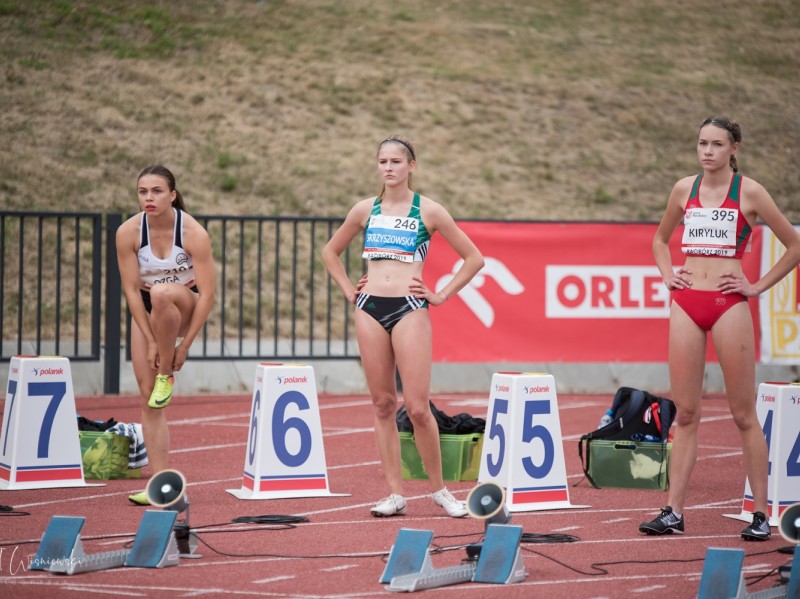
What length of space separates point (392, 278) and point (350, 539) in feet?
5.62

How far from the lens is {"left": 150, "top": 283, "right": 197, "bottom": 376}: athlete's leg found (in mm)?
8336

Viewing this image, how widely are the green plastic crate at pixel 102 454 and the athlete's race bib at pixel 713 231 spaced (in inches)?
186

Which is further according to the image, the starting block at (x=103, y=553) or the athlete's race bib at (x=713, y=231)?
the athlete's race bib at (x=713, y=231)

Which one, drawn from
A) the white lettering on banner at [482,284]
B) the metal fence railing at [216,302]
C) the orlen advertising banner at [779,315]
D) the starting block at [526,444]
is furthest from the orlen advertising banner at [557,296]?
the starting block at [526,444]

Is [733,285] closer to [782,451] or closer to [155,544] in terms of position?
[782,451]

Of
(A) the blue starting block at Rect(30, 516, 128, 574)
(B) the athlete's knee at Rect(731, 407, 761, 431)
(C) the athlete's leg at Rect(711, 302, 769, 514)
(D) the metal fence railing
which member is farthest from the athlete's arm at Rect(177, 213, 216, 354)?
(D) the metal fence railing

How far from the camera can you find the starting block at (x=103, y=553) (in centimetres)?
630

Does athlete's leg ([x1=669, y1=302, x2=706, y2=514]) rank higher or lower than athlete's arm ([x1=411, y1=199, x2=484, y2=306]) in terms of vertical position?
lower

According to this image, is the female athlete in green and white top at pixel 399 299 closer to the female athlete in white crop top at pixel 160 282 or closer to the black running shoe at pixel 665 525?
the female athlete in white crop top at pixel 160 282

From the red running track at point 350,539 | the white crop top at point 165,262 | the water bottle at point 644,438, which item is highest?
the white crop top at point 165,262

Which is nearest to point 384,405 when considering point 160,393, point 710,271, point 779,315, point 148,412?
point 160,393

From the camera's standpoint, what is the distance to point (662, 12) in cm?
4075

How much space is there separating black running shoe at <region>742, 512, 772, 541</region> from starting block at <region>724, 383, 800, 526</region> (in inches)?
21.9

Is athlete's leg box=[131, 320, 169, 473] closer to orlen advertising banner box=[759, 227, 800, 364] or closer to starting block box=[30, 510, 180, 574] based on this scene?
starting block box=[30, 510, 180, 574]
